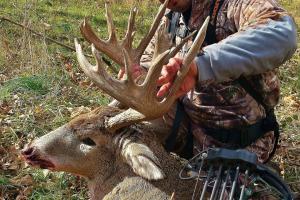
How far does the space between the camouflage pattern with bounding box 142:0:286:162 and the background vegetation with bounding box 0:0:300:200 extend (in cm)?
94

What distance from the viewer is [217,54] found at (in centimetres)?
354

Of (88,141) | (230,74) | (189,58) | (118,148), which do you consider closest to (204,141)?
(118,148)

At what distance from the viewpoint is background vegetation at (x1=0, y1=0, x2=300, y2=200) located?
4.99 metres

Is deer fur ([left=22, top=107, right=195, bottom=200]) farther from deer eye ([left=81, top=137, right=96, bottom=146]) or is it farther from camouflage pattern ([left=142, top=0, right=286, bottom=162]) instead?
camouflage pattern ([left=142, top=0, right=286, bottom=162])

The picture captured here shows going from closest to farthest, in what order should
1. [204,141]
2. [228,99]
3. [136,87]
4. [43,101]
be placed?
[136,87] < [228,99] < [204,141] < [43,101]

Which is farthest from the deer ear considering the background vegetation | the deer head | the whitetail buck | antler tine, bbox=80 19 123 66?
the background vegetation

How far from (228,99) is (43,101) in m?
2.52

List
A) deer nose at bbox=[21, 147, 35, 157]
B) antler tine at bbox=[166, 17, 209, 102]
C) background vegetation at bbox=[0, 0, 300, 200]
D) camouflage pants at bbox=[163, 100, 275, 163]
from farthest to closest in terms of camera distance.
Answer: background vegetation at bbox=[0, 0, 300, 200], camouflage pants at bbox=[163, 100, 275, 163], deer nose at bbox=[21, 147, 35, 157], antler tine at bbox=[166, 17, 209, 102]

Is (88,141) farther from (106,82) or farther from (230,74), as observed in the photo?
(230,74)

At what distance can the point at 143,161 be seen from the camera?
371 centimetres

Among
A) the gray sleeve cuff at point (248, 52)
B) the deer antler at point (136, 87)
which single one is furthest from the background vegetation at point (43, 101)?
the gray sleeve cuff at point (248, 52)

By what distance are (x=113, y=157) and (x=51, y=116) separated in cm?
205

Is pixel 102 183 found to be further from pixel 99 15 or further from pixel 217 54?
pixel 99 15

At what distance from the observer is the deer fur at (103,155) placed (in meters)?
3.88
